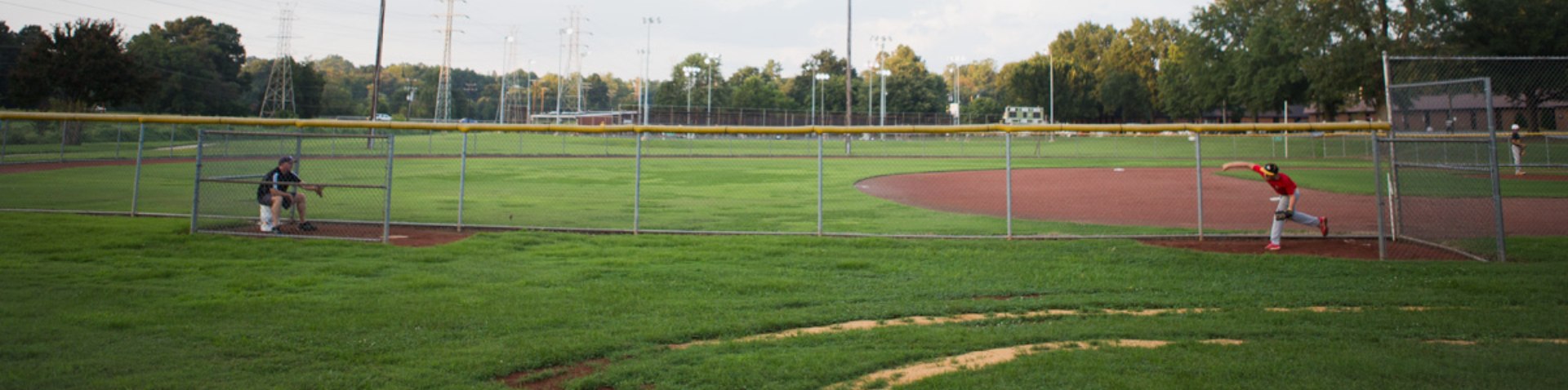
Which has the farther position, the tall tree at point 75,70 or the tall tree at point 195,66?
the tall tree at point 195,66

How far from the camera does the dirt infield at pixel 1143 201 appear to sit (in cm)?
1538

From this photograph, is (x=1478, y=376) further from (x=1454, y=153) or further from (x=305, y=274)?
(x=1454, y=153)

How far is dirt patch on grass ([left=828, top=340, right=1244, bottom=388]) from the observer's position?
5.45m

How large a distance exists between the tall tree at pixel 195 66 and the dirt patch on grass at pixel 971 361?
200ft

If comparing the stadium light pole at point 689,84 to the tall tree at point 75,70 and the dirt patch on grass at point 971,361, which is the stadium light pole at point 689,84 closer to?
the tall tree at point 75,70

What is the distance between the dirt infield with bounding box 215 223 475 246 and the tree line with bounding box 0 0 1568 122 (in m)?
35.9

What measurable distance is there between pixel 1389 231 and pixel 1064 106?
82360 mm

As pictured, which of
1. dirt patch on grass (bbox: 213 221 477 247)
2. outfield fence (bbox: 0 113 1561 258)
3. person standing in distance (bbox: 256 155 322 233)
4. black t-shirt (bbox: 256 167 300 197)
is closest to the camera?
dirt patch on grass (bbox: 213 221 477 247)

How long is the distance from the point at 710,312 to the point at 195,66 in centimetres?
8098

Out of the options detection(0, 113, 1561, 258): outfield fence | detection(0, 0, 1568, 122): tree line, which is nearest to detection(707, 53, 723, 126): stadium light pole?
detection(0, 0, 1568, 122): tree line

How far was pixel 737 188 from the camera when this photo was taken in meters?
23.7

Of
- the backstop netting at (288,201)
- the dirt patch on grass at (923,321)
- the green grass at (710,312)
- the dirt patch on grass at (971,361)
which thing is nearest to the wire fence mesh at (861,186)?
the backstop netting at (288,201)

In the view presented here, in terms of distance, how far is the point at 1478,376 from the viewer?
5.33m

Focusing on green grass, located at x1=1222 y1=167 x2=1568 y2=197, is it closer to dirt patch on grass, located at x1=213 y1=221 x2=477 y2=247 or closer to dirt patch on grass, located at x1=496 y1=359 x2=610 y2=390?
dirt patch on grass, located at x1=496 y1=359 x2=610 y2=390
